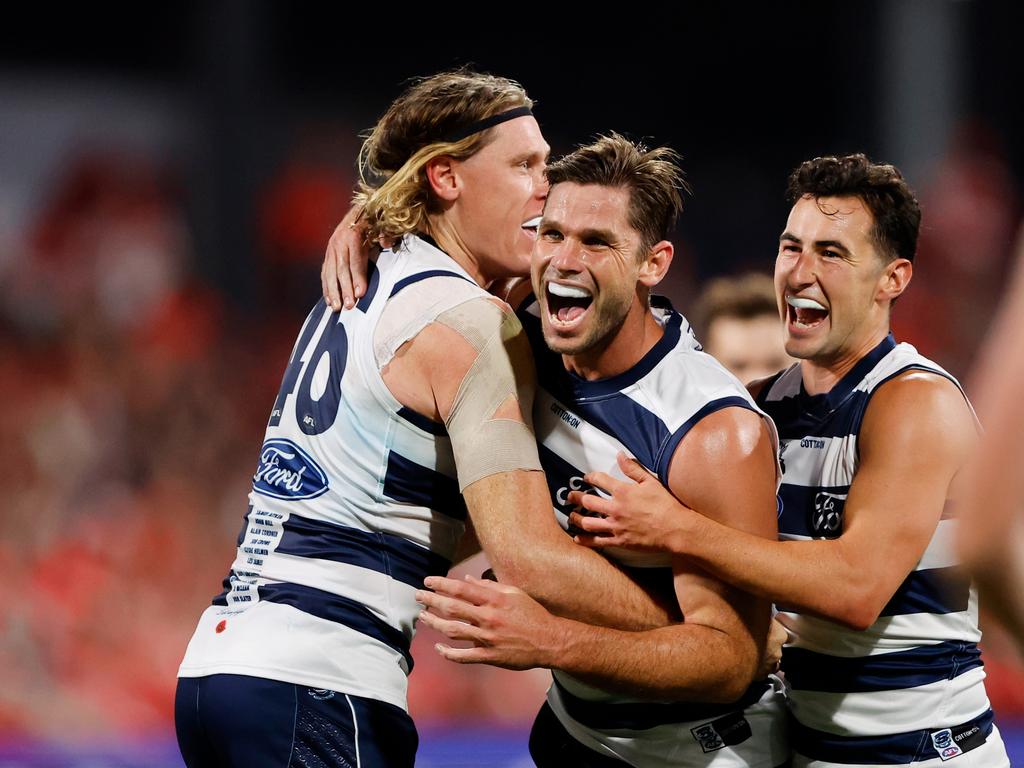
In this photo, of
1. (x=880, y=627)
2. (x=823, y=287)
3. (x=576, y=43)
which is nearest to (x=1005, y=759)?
(x=880, y=627)

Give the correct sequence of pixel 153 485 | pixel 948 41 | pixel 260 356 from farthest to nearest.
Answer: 1. pixel 948 41
2. pixel 260 356
3. pixel 153 485

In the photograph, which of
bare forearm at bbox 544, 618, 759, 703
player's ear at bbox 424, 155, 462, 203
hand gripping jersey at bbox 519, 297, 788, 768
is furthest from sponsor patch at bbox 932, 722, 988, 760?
player's ear at bbox 424, 155, 462, 203

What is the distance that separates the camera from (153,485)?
8.72 m

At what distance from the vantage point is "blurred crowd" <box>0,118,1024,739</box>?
24.7 ft

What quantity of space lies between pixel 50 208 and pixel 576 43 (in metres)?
5.99

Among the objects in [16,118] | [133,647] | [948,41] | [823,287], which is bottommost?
[133,647]

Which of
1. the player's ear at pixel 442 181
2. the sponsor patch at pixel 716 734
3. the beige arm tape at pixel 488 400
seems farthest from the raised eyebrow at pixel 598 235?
the sponsor patch at pixel 716 734

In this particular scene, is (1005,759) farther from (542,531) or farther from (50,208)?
(50,208)

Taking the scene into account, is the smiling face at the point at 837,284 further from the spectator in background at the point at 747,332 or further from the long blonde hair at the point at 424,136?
the spectator in background at the point at 747,332

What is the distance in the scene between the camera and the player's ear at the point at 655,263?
3.33 metres

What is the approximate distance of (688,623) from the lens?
3.03 meters

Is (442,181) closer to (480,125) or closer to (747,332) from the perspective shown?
(480,125)

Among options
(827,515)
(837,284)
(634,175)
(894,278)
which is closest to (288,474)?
(634,175)

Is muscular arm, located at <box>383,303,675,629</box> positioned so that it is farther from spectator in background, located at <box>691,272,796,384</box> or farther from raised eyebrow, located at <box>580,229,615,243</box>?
spectator in background, located at <box>691,272,796,384</box>
